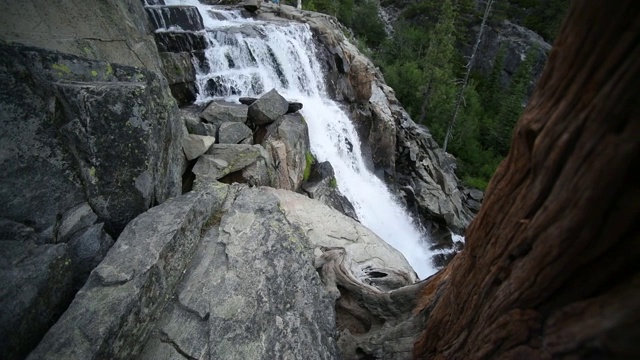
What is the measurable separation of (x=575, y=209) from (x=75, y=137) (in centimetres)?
561

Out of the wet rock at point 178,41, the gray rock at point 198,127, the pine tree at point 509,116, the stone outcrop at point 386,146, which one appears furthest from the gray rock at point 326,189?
the pine tree at point 509,116

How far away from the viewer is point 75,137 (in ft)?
13.8

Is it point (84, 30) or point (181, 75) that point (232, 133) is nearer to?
point (181, 75)

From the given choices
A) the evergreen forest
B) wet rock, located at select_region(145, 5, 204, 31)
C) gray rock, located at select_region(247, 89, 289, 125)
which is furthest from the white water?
the evergreen forest

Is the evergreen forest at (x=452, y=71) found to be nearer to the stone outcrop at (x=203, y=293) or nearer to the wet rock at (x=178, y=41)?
the wet rock at (x=178, y=41)

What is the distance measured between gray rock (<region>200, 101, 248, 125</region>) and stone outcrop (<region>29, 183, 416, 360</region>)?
6433mm

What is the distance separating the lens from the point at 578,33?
5.44 feet

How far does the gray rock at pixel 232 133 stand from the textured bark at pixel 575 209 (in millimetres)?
9302

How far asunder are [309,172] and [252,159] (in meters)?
3.88

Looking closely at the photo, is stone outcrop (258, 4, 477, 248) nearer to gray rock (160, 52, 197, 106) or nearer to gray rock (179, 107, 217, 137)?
gray rock (160, 52, 197, 106)

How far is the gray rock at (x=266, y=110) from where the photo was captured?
38.7 feet

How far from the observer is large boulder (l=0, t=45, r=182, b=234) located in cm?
383

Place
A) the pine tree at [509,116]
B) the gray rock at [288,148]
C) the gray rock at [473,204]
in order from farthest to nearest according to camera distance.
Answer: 1. the pine tree at [509,116]
2. the gray rock at [473,204]
3. the gray rock at [288,148]

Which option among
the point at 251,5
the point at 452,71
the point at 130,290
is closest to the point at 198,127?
the point at 130,290
